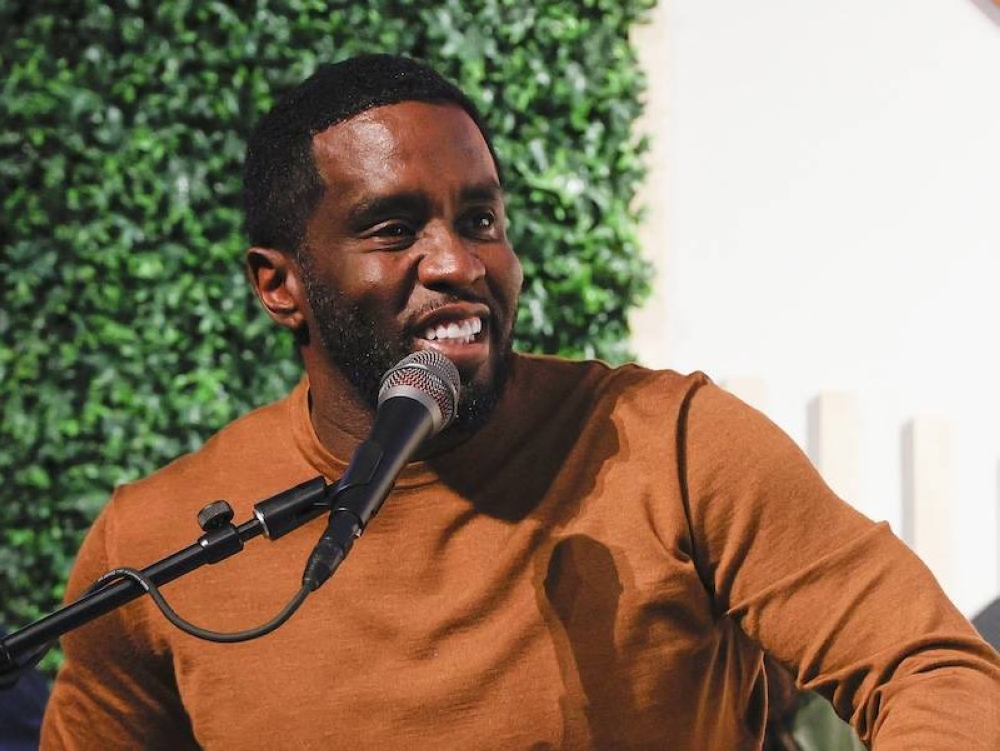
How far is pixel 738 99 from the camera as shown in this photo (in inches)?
196

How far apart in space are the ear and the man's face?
156 mm

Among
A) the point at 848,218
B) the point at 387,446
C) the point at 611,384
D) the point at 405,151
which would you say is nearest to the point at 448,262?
the point at 405,151

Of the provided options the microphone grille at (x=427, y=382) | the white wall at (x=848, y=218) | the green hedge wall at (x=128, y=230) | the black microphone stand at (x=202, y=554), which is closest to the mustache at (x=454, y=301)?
the microphone grille at (x=427, y=382)

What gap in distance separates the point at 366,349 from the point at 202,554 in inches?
27.1

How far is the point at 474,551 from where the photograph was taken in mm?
2166

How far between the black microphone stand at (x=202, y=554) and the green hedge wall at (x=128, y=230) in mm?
3008

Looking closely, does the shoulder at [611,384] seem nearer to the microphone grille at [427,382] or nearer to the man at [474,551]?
the man at [474,551]

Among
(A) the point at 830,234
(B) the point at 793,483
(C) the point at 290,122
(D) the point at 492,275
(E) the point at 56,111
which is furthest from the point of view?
(A) the point at 830,234

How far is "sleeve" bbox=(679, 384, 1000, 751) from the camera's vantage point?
178 cm

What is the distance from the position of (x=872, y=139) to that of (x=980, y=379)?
2.93 ft

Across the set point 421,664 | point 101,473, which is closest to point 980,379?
point 101,473

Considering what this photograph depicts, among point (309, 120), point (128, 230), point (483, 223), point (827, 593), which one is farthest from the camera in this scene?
point (128, 230)

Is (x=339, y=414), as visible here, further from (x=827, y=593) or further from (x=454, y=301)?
(x=827, y=593)

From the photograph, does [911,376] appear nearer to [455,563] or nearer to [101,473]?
[101,473]
